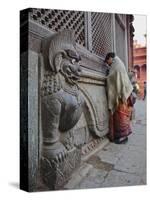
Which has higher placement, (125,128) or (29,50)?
(29,50)

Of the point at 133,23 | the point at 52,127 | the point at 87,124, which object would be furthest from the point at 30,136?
the point at 133,23

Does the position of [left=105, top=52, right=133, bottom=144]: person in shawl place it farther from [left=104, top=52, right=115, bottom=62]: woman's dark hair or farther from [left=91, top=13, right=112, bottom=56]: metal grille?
[left=91, top=13, right=112, bottom=56]: metal grille

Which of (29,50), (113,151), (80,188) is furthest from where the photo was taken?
(113,151)

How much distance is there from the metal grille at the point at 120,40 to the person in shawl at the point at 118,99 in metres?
0.07

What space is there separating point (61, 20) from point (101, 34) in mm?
676

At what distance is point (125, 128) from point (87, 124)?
60cm

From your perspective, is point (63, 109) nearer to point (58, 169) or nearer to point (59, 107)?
point (59, 107)

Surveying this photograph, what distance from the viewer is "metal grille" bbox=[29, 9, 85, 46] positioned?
481 cm

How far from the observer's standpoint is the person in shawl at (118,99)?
5.47 m

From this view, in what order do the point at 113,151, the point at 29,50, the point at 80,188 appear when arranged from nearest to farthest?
the point at 29,50 → the point at 80,188 → the point at 113,151

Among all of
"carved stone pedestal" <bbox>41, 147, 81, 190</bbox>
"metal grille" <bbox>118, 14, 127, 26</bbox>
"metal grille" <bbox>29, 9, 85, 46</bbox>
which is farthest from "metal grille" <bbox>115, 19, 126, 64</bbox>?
"carved stone pedestal" <bbox>41, 147, 81, 190</bbox>

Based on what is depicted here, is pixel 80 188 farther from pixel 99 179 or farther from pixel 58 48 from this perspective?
pixel 58 48

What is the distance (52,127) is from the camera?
16.0 ft

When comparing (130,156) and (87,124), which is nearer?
(87,124)
